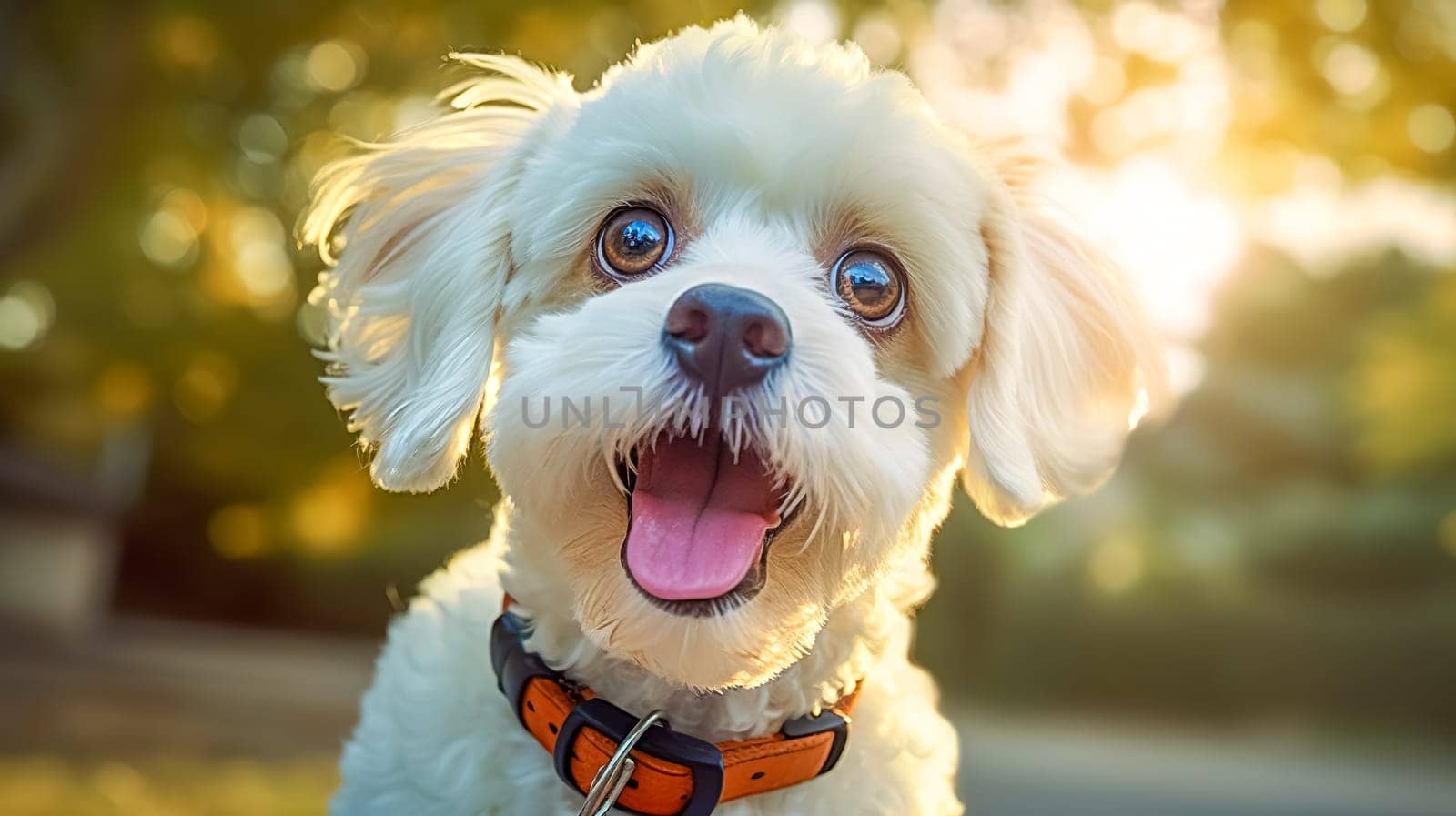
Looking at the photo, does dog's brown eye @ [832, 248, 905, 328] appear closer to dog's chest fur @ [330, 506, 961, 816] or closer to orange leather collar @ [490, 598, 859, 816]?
dog's chest fur @ [330, 506, 961, 816]

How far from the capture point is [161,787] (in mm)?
6922

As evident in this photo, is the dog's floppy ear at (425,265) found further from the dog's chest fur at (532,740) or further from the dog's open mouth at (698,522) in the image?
the dog's open mouth at (698,522)

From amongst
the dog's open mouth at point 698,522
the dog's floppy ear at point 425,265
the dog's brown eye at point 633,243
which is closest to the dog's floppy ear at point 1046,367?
the dog's open mouth at point 698,522

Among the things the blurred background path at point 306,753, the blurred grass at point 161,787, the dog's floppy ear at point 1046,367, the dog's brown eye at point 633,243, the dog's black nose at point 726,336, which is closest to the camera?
the dog's black nose at point 726,336

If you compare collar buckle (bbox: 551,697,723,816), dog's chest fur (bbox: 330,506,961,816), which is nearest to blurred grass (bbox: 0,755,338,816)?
dog's chest fur (bbox: 330,506,961,816)

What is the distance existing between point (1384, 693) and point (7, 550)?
1929 cm

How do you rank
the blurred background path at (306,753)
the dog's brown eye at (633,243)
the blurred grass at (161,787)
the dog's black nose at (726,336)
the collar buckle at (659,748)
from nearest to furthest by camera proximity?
the dog's black nose at (726,336)
the collar buckle at (659,748)
the dog's brown eye at (633,243)
the blurred grass at (161,787)
the blurred background path at (306,753)

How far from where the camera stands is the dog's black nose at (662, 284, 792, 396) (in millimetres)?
1724

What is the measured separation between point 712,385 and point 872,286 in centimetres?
48

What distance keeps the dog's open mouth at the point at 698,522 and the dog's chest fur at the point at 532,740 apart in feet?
0.94

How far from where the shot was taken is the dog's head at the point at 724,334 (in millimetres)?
1788

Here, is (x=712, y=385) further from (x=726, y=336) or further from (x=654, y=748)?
(x=654, y=748)

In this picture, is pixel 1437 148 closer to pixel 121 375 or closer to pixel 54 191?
pixel 54 191

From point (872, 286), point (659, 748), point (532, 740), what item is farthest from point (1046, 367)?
point (532, 740)
